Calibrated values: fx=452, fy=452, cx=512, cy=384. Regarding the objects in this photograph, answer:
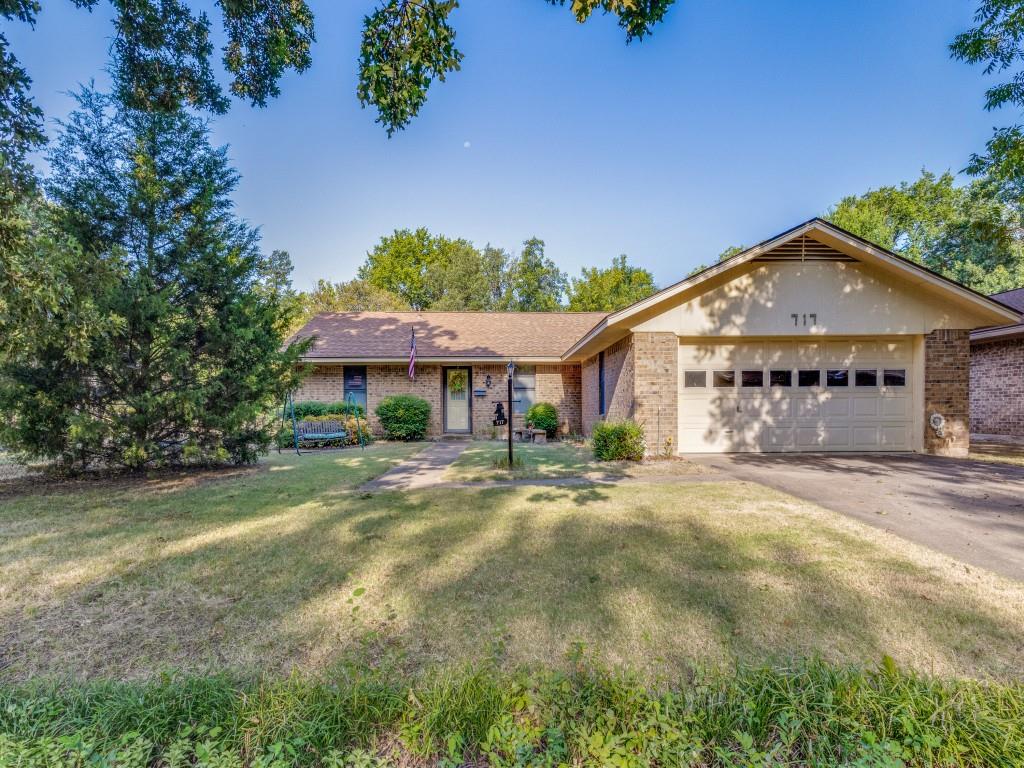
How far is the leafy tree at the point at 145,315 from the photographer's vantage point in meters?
6.48

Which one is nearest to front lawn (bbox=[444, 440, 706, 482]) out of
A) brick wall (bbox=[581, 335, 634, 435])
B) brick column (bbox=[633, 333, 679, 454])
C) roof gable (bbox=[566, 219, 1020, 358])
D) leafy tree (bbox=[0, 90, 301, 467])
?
brick column (bbox=[633, 333, 679, 454])

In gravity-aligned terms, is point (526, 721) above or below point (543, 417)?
below

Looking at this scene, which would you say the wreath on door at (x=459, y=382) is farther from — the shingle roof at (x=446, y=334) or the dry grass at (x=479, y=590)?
the dry grass at (x=479, y=590)

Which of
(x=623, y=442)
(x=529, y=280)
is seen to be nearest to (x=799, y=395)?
(x=623, y=442)

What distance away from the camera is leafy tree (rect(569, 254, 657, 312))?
1427 inches

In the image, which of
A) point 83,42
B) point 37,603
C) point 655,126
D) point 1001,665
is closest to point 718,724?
point 1001,665

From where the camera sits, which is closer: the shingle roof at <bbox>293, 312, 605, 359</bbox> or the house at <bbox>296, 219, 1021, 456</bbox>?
the house at <bbox>296, 219, 1021, 456</bbox>

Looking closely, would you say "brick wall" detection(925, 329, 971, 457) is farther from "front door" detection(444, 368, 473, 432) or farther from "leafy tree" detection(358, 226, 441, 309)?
"leafy tree" detection(358, 226, 441, 309)

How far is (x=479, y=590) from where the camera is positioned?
3426 mm

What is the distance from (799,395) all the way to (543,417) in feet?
23.8

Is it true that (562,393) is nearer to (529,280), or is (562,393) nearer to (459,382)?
(459,382)

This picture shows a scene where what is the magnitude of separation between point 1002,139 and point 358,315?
19.2 m

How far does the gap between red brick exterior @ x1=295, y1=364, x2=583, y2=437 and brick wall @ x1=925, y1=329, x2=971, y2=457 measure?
8937mm

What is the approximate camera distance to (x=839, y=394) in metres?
10.3
